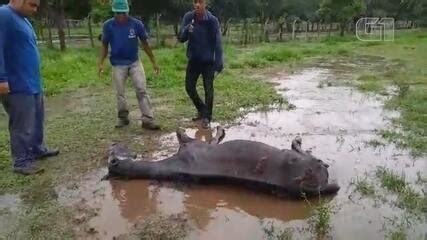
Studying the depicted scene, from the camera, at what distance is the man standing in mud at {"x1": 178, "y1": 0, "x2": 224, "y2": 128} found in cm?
705

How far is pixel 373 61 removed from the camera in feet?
53.6

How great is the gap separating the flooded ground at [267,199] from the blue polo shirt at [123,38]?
1205 mm

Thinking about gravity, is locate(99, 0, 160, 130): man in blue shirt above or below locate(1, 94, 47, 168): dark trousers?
above

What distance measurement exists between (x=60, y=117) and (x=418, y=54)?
13596mm

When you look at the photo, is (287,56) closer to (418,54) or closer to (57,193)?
(418,54)

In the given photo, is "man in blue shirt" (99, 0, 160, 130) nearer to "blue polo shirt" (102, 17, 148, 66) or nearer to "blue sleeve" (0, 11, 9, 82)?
"blue polo shirt" (102, 17, 148, 66)

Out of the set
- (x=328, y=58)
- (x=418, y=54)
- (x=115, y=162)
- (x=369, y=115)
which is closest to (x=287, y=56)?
(x=328, y=58)

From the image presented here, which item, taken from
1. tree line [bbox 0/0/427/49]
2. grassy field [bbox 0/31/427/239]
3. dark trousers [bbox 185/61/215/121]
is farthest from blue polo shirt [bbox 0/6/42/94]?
tree line [bbox 0/0/427/49]

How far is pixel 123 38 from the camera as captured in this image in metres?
6.88

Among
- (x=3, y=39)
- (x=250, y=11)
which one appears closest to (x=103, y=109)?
(x=3, y=39)

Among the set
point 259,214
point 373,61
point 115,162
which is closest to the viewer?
point 259,214

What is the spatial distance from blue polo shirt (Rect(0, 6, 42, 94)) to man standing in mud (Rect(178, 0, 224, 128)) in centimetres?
226

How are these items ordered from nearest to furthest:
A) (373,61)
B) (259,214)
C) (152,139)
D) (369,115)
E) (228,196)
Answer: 1. (259,214)
2. (228,196)
3. (152,139)
4. (369,115)
5. (373,61)

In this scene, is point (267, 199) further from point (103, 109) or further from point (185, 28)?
point (103, 109)
